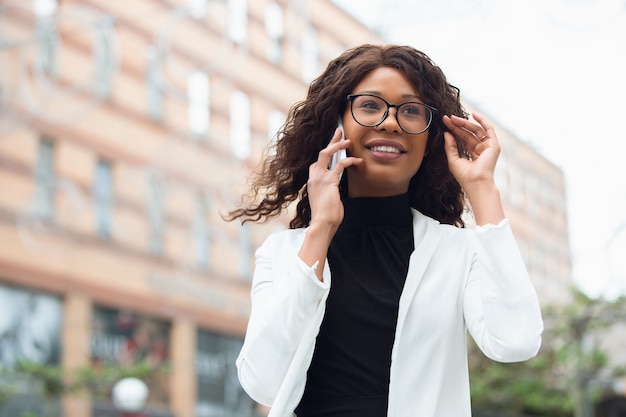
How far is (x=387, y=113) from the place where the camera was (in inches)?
89.1

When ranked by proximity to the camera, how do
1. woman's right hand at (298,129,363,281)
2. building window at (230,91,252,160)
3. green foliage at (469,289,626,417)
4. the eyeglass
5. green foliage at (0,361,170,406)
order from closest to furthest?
woman's right hand at (298,129,363,281) → the eyeglass → green foliage at (0,361,170,406) → green foliage at (469,289,626,417) → building window at (230,91,252,160)

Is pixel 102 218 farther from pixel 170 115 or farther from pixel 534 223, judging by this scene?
pixel 534 223

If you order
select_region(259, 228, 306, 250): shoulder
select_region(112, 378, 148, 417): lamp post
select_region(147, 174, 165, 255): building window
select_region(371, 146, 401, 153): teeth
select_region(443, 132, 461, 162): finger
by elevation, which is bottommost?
select_region(259, 228, 306, 250): shoulder

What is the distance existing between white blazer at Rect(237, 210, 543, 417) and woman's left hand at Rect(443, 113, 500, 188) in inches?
5.7

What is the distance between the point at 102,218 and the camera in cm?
2116

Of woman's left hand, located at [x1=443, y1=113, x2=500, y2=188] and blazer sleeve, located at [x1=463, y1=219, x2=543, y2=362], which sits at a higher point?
woman's left hand, located at [x1=443, y1=113, x2=500, y2=188]

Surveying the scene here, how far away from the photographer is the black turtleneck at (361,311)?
2.13 m

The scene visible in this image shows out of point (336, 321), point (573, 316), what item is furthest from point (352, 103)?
point (573, 316)

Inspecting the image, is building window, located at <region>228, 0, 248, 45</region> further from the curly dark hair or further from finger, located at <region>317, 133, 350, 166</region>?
finger, located at <region>317, 133, 350, 166</region>

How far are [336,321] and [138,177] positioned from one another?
65.1 ft

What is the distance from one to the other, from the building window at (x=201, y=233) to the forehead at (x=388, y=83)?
65.4 ft

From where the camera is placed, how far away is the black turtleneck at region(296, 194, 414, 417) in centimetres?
213

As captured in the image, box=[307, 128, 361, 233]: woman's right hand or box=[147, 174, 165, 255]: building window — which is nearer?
box=[307, 128, 361, 233]: woman's right hand

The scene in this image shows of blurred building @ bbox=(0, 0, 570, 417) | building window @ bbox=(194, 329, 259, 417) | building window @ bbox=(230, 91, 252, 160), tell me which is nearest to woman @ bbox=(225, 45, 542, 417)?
blurred building @ bbox=(0, 0, 570, 417)
